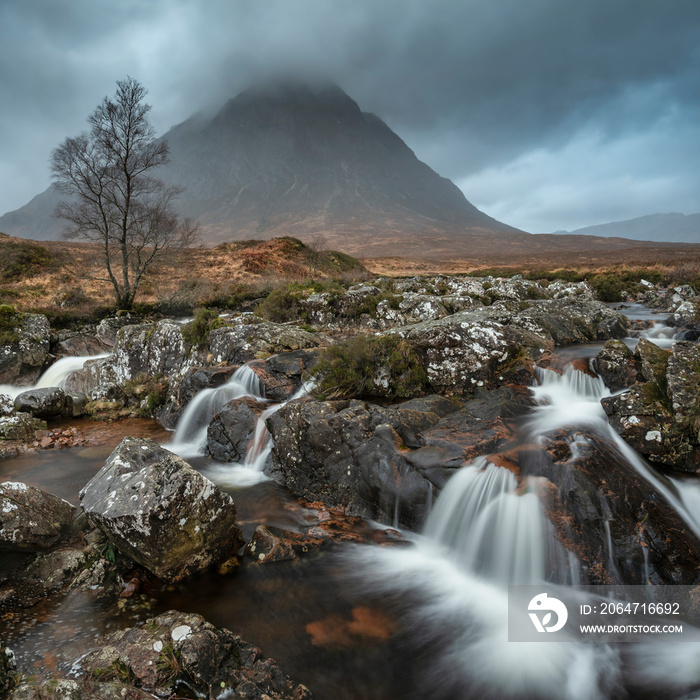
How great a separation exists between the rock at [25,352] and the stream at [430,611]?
1322 centimetres

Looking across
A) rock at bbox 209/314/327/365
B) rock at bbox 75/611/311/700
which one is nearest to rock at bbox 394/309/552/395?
rock at bbox 209/314/327/365

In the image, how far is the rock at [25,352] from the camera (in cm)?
1452

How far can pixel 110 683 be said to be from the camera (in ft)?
10.5

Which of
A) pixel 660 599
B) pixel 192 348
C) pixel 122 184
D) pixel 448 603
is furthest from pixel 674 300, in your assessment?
pixel 122 184

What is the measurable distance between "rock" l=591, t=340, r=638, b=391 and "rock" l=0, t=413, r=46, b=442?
47.5ft

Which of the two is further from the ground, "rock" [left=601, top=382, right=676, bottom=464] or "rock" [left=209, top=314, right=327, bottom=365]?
"rock" [left=209, top=314, right=327, bottom=365]

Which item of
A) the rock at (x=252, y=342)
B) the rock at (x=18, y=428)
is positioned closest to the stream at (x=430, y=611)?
the rock at (x=252, y=342)

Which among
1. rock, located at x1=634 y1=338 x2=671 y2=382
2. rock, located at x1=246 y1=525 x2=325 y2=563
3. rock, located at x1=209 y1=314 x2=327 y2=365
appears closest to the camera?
rock, located at x1=246 y1=525 x2=325 y2=563

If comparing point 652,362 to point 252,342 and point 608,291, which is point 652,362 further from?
point 608,291

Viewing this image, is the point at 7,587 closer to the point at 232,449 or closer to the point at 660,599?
the point at 232,449

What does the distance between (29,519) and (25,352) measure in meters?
13.2

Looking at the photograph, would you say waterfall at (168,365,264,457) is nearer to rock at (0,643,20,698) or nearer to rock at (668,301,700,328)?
rock at (0,643,20,698)

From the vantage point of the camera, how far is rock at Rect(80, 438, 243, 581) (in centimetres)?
474

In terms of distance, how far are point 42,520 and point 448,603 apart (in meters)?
5.67
